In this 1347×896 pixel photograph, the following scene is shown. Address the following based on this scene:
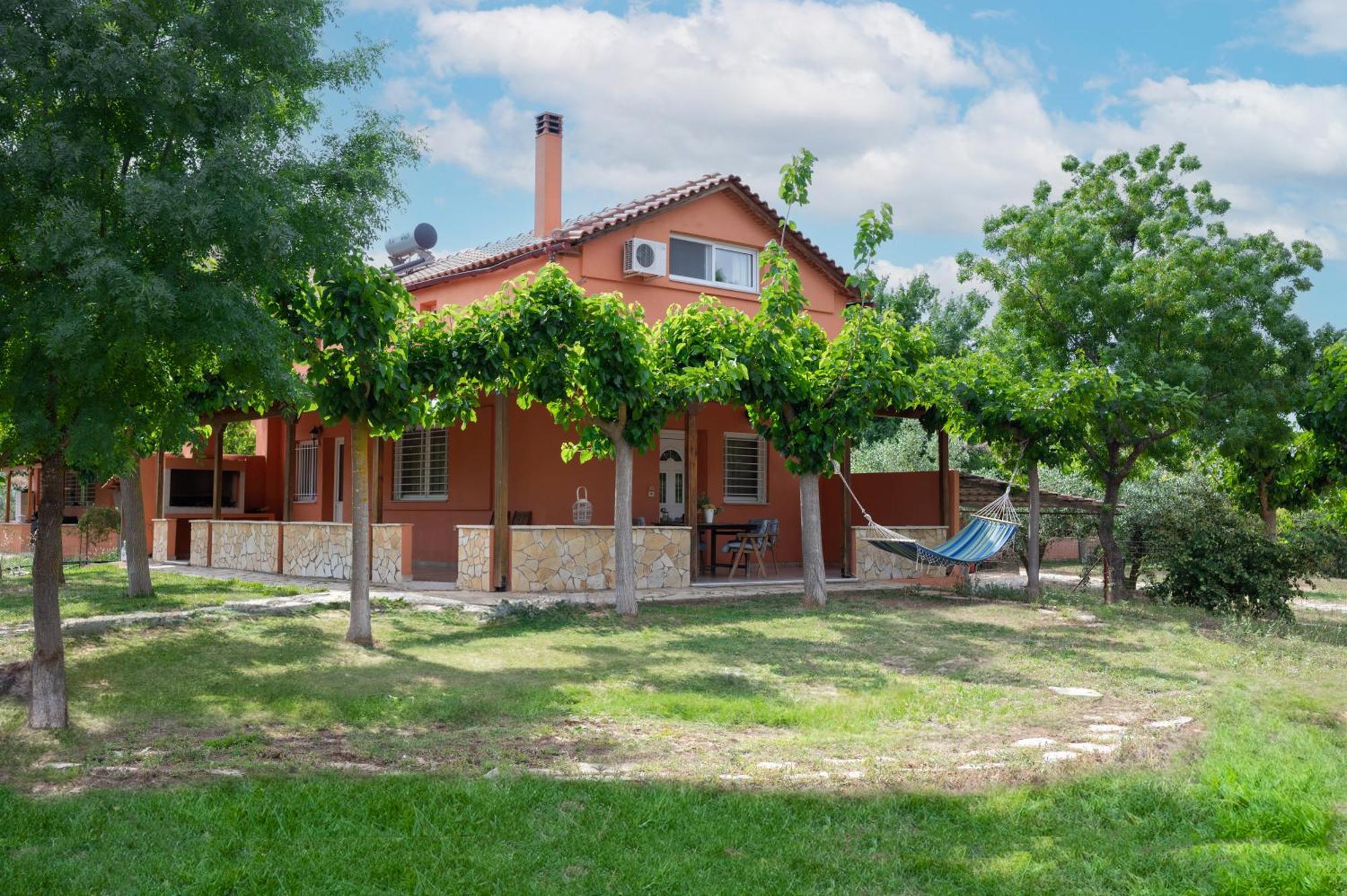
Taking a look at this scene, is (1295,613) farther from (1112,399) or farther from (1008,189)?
(1008,189)

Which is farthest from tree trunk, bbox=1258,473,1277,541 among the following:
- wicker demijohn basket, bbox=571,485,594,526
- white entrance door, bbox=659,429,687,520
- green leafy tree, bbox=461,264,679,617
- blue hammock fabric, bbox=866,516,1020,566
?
green leafy tree, bbox=461,264,679,617

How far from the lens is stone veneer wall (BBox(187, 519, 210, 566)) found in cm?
1705

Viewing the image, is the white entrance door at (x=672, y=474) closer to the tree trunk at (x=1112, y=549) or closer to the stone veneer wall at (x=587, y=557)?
the stone veneer wall at (x=587, y=557)

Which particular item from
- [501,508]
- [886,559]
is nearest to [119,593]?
[501,508]

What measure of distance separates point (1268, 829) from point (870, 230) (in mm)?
8116

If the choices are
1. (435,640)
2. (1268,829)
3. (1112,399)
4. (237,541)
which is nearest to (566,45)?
(435,640)

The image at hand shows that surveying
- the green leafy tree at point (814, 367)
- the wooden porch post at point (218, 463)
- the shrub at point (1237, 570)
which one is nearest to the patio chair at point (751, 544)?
the green leafy tree at point (814, 367)

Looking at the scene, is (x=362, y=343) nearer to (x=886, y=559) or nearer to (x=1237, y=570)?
(x=886, y=559)

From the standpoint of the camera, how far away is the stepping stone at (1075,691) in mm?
7391

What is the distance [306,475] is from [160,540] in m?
2.60

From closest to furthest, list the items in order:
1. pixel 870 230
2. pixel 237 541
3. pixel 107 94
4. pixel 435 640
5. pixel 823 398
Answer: pixel 107 94
pixel 435 640
pixel 870 230
pixel 823 398
pixel 237 541

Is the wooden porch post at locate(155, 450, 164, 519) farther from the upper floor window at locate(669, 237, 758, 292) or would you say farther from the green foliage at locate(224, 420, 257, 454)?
the green foliage at locate(224, 420, 257, 454)

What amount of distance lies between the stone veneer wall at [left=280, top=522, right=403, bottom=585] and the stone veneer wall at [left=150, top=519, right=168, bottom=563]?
4.14 metres

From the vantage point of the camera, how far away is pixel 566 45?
1033 cm
